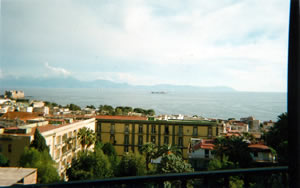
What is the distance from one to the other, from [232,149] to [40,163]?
3564 millimetres

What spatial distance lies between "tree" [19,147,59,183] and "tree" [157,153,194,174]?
222 centimetres

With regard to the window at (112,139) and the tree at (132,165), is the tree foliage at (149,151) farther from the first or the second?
the window at (112,139)

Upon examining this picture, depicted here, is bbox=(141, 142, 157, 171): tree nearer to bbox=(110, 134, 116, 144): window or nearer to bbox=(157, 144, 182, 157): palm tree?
bbox=(157, 144, 182, 157): palm tree

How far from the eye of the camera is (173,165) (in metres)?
4.18

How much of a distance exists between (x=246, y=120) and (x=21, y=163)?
159 inches

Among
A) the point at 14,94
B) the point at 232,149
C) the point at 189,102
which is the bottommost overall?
the point at 232,149

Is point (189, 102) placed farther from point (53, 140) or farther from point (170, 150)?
point (53, 140)

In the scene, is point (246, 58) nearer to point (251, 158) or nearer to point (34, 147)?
point (251, 158)

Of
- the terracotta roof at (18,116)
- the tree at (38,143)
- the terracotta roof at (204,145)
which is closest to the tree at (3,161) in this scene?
the tree at (38,143)

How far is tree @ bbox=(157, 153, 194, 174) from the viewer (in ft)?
13.4

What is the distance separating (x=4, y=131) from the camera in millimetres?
2475

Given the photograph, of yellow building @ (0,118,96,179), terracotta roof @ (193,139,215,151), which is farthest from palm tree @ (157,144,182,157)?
yellow building @ (0,118,96,179)

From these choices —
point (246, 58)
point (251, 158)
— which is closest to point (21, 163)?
point (246, 58)

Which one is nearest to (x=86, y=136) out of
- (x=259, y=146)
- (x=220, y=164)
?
(x=220, y=164)
